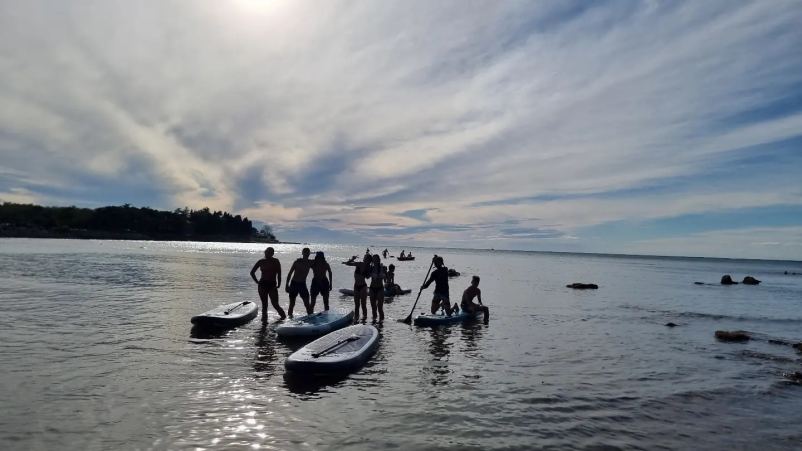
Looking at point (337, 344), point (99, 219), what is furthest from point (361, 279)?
point (99, 219)

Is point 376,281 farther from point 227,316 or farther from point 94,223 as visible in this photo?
point 94,223

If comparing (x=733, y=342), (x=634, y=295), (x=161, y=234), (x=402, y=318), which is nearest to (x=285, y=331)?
(x=402, y=318)

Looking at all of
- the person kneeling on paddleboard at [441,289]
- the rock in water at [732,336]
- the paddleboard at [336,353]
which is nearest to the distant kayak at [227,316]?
the paddleboard at [336,353]

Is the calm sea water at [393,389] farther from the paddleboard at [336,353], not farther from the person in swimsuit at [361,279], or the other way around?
the person in swimsuit at [361,279]

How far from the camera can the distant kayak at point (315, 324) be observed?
13828mm

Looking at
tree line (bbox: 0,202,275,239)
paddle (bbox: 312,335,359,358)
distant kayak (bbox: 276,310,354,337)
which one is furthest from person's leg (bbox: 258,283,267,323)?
tree line (bbox: 0,202,275,239)

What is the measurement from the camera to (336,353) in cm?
1092

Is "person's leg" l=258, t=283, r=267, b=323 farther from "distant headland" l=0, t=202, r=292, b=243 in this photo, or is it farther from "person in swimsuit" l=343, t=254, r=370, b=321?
"distant headland" l=0, t=202, r=292, b=243

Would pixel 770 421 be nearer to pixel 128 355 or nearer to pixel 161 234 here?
pixel 128 355

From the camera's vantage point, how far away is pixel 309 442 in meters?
6.91

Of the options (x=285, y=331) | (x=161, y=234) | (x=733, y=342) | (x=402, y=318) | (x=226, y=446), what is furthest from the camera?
(x=161, y=234)

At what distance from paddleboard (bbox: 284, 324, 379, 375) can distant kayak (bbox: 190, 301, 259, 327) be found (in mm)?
4300

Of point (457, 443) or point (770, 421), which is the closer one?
point (457, 443)

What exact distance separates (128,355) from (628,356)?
13407 mm
